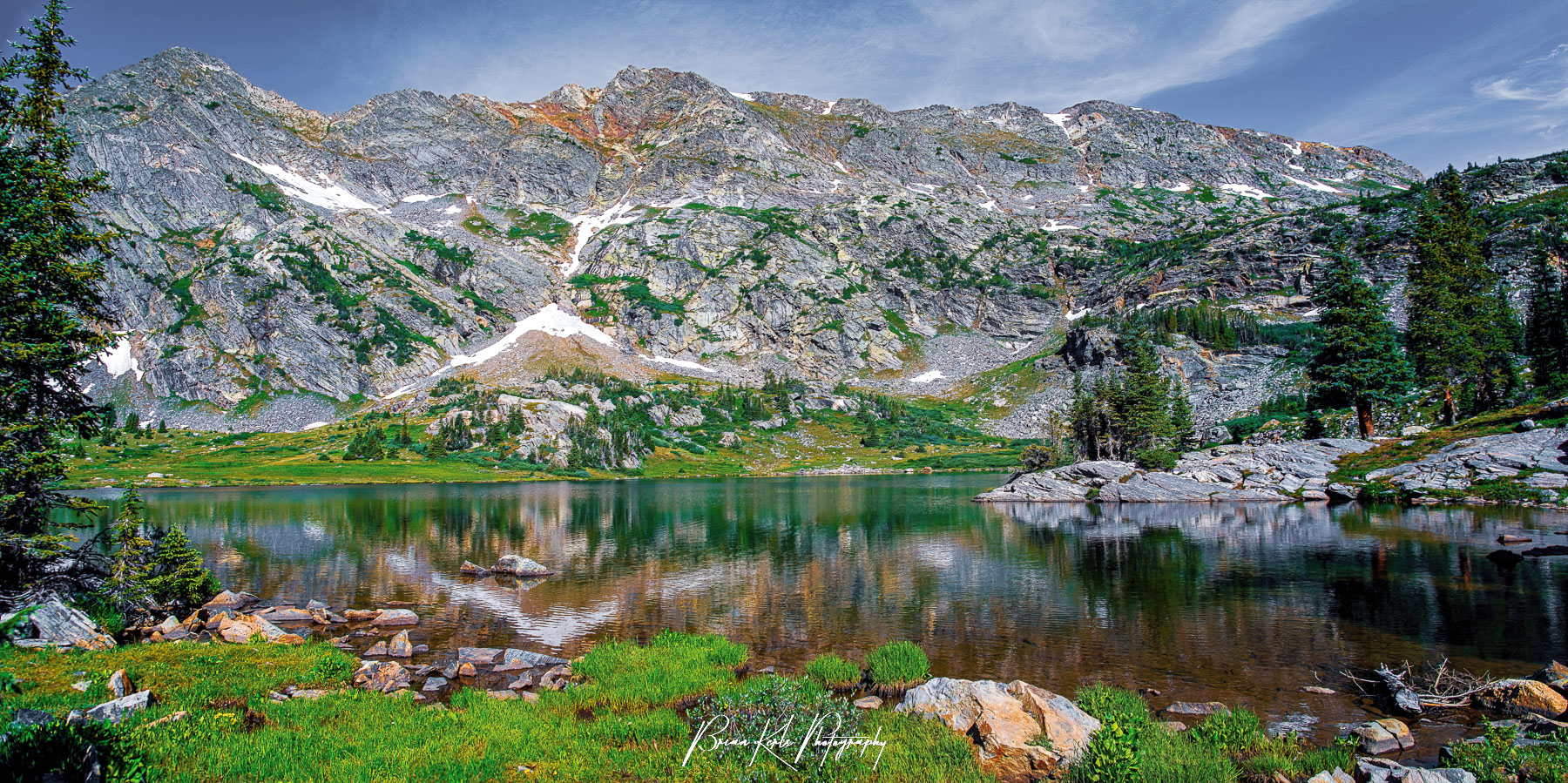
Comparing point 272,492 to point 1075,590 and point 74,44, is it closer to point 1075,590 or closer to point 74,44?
point 74,44

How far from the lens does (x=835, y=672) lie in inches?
750

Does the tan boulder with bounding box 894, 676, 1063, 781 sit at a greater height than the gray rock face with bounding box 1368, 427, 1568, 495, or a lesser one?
lesser

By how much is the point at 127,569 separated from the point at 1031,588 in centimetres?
3720

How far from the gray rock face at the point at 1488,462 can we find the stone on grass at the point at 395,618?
243 feet

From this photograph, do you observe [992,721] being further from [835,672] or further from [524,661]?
[524,661]

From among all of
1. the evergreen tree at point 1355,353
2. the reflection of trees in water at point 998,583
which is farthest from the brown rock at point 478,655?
the evergreen tree at point 1355,353

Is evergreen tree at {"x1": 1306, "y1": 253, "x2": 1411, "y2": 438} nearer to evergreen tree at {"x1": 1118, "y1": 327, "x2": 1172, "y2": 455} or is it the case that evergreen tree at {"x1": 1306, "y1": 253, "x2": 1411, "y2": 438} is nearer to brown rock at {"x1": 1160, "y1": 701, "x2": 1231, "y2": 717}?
evergreen tree at {"x1": 1118, "y1": 327, "x2": 1172, "y2": 455}

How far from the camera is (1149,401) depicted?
9519cm

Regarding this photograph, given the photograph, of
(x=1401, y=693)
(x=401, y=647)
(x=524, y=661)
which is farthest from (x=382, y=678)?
(x=1401, y=693)

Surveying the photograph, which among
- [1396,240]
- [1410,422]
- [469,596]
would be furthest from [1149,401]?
[1396,240]

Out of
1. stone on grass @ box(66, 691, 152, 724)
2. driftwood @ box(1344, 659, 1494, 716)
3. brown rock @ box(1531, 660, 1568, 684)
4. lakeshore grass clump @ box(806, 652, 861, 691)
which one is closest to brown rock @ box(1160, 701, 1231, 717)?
driftwood @ box(1344, 659, 1494, 716)

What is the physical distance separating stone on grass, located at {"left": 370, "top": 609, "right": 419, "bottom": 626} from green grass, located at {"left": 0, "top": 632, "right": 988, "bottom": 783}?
972 centimetres

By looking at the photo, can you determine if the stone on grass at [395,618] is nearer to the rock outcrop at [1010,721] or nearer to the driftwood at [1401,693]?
the rock outcrop at [1010,721]

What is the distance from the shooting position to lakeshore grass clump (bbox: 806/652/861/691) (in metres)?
18.7
